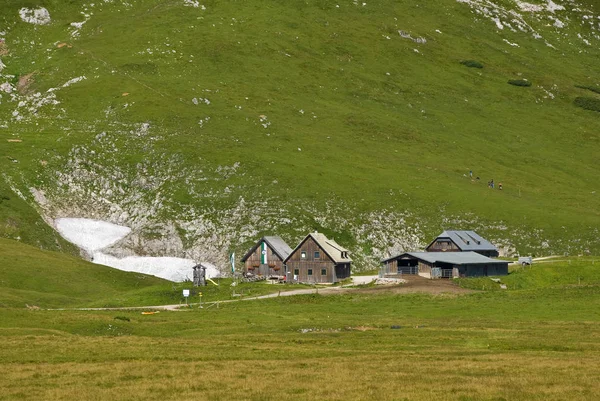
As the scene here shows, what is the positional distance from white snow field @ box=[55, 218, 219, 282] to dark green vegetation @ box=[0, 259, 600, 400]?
1594 inches

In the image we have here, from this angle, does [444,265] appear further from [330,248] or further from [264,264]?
[264,264]

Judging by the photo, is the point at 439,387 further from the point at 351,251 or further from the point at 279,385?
the point at 351,251

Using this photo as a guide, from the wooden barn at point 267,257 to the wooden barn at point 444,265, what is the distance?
1580 cm

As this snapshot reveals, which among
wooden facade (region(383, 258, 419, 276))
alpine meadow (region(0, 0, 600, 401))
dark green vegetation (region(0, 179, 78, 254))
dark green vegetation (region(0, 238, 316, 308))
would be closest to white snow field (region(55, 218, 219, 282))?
alpine meadow (region(0, 0, 600, 401))

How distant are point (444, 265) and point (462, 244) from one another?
1452 cm

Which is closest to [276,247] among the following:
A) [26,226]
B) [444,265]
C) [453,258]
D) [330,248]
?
[330,248]

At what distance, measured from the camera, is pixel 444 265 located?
448 feet

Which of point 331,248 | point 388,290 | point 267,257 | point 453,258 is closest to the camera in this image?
point 388,290

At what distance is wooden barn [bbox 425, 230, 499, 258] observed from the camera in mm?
149625

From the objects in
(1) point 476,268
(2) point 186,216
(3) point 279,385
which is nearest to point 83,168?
(2) point 186,216

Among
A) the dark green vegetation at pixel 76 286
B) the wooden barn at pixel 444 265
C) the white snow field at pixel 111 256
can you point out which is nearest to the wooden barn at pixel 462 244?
the wooden barn at pixel 444 265

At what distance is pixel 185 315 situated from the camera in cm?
Answer: 9412

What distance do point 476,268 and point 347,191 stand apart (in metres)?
37.1

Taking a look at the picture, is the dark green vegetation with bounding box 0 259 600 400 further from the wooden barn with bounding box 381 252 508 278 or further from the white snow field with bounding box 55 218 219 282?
the white snow field with bounding box 55 218 219 282
